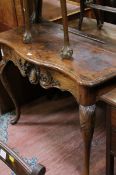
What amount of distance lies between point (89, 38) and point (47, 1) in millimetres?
648

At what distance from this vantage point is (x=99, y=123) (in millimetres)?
2127

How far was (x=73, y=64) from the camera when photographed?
56.5 inches

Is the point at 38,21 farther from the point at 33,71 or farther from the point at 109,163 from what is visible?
the point at 109,163

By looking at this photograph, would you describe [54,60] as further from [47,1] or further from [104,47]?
[47,1]

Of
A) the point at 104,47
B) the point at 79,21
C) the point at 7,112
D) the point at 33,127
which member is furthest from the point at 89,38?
the point at 7,112

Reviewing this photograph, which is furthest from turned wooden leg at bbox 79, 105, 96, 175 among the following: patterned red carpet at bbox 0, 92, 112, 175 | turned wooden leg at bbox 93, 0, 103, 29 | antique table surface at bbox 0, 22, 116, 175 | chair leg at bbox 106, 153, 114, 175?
turned wooden leg at bbox 93, 0, 103, 29

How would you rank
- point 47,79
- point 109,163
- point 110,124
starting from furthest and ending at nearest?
point 47,79
point 109,163
point 110,124

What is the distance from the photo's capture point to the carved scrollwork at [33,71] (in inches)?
61.6

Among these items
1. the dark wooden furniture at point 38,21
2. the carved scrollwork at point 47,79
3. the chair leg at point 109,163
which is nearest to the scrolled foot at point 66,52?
the dark wooden furniture at point 38,21

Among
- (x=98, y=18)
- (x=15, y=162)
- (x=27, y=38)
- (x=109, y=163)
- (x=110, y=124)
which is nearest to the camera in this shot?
(x=15, y=162)

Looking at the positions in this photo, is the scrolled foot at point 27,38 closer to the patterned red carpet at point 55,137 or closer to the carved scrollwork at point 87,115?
the carved scrollwork at point 87,115

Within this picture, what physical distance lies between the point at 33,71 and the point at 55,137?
55cm

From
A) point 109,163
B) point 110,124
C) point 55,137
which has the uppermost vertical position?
point 110,124

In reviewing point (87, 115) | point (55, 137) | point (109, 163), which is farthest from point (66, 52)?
point (55, 137)
